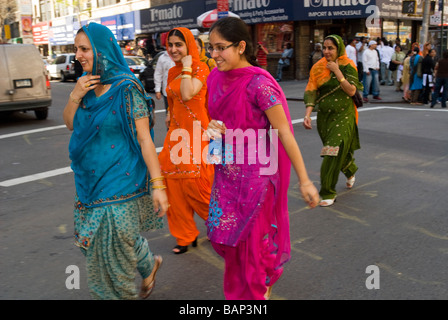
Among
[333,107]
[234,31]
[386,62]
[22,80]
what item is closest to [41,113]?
[22,80]

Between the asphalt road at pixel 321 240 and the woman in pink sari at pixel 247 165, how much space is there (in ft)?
2.11

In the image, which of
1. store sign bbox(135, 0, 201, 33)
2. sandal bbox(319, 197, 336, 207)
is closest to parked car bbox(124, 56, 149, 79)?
store sign bbox(135, 0, 201, 33)

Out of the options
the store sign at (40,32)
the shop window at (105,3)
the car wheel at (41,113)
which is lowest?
the car wheel at (41,113)

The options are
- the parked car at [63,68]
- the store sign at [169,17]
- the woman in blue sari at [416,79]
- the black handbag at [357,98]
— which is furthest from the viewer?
the store sign at [169,17]

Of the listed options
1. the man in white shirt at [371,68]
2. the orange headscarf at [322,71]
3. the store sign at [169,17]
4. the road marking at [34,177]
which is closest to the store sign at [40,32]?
the store sign at [169,17]

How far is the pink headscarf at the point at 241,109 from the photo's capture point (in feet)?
9.52

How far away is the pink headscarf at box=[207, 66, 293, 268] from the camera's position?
2902 millimetres

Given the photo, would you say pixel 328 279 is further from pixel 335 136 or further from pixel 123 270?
pixel 335 136

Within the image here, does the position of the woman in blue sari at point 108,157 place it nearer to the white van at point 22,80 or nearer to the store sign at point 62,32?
the white van at point 22,80

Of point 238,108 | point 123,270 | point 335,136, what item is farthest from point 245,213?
point 335,136

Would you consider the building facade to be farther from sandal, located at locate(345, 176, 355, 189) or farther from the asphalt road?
sandal, located at locate(345, 176, 355, 189)

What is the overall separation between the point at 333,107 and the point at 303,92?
13518 mm

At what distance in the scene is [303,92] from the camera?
746 inches

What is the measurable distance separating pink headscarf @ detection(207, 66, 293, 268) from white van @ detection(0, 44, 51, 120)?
10.6 metres
